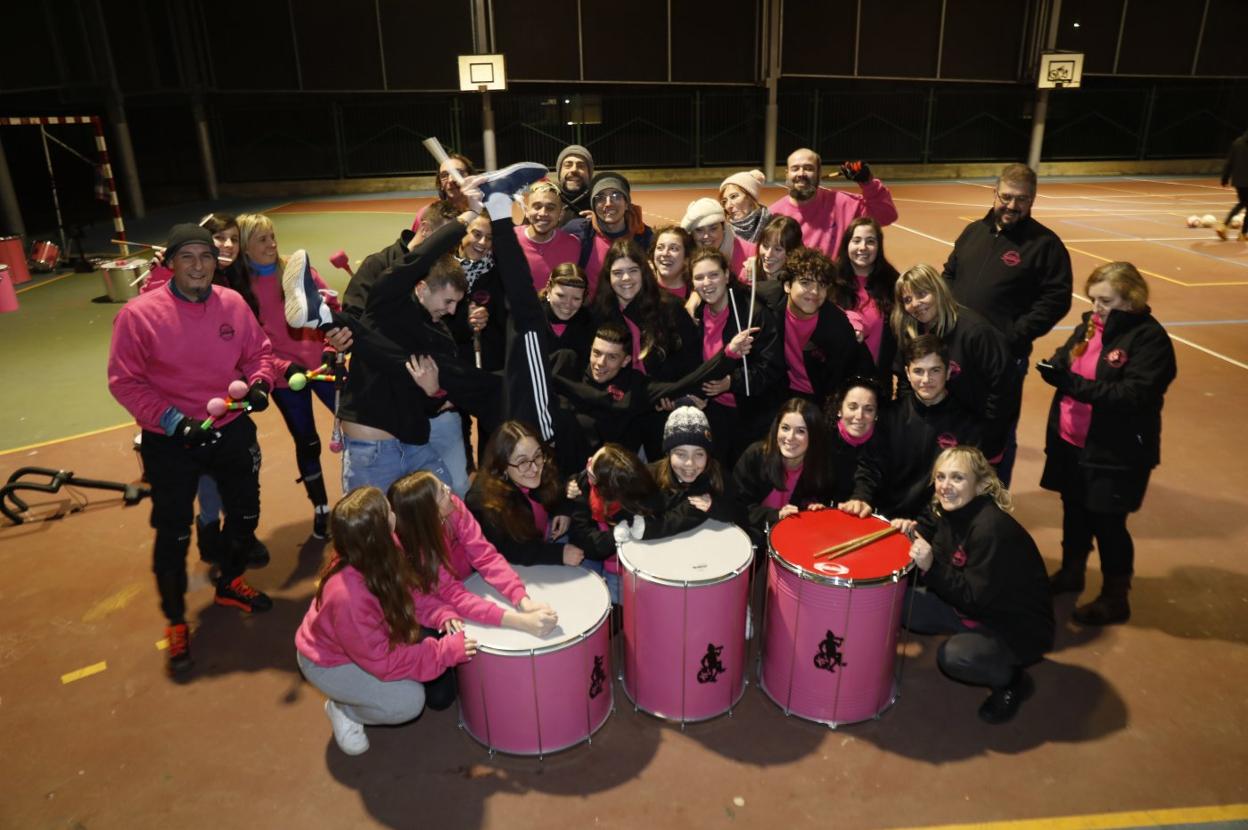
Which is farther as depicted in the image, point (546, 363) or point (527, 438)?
point (546, 363)

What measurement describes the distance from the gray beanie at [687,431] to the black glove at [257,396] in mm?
2029

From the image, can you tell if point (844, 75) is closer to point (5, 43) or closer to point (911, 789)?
point (5, 43)

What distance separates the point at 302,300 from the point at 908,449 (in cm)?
313

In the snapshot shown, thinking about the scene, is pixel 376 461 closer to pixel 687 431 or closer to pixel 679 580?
pixel 687 431

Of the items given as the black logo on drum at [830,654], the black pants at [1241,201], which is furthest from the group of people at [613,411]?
the black pants at [1241,201]

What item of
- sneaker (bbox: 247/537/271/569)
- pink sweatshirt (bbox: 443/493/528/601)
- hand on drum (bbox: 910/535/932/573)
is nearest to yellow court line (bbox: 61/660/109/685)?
sneaker (bbox: 247/537/271/569)

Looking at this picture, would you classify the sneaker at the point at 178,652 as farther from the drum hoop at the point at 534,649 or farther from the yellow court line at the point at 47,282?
the yellow court line at the point at 47,282

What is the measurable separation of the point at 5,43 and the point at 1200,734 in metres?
18.2

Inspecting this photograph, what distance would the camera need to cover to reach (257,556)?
5.37 m

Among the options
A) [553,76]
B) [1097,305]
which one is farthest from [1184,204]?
[1097,305]

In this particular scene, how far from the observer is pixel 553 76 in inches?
845

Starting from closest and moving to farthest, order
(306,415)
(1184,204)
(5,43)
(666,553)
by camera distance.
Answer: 1. (666,553)
2. (306,415)
3. (5,43)
4. (1184,204)

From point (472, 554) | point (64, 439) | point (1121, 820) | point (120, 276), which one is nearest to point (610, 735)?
point (472, 554)

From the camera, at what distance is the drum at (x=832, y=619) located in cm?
361
